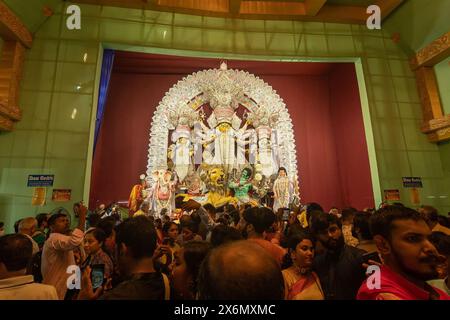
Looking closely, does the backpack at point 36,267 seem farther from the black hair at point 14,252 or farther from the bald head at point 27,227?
the black hair at point 14,252

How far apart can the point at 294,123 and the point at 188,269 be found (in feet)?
29.4

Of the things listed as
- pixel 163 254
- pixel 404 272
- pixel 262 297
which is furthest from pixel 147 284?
pixel 404 272

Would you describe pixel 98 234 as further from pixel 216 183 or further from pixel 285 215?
pixel 216 183

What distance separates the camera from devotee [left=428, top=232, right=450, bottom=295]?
5.07ft

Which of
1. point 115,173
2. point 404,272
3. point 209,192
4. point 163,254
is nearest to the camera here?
point 404,272

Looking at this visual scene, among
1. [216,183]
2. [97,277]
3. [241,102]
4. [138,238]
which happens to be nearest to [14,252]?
[97,277]

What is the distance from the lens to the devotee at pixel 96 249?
6.85ft

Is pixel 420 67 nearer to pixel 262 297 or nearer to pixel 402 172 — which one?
pixel 402 172

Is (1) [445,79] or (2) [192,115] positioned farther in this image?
(2) [192,115]

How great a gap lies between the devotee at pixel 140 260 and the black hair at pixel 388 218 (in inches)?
40.1

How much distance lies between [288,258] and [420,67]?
310 inches

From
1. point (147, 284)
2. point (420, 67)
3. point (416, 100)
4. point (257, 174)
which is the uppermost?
point (420, 67)

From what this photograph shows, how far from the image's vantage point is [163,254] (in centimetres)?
213

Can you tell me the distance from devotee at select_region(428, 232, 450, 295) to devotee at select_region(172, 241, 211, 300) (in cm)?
130
